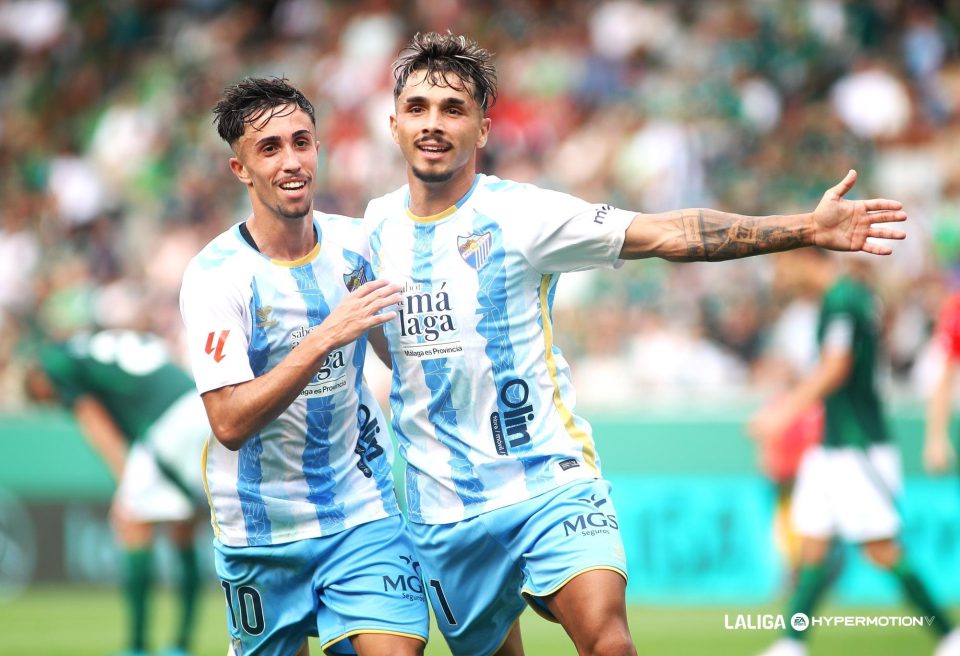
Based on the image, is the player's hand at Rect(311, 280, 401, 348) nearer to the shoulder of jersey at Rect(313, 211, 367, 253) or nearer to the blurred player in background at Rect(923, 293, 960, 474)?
the shoulder of jersey at Rect(313, 211, 367, 253)

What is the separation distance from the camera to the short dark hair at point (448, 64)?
204 inches

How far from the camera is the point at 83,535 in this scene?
1279 centimetres

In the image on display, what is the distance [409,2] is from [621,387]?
7093 mm

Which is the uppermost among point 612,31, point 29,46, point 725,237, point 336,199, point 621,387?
point 29,46

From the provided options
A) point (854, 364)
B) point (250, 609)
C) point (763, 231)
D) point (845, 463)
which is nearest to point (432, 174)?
point (763, 231)

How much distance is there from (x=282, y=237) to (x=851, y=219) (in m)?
2.09

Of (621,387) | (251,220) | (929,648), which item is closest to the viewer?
(251,220)

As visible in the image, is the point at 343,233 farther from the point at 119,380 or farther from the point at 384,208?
the point at 119,380

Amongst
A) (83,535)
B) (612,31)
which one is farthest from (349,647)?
(612,31)

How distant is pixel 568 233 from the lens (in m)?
5.02

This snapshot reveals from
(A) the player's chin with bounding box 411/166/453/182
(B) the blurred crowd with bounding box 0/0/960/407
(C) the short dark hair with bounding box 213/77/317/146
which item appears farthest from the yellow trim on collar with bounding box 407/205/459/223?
(B) the blurred crowd with bounding box 0/0/960/407

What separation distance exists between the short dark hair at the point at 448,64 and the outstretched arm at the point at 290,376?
0.84m

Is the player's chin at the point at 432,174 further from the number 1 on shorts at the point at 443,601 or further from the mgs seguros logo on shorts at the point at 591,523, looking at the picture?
the number 1 on shorts at the point at 443,601

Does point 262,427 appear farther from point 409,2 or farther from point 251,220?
point 409,2
